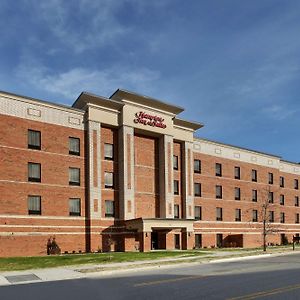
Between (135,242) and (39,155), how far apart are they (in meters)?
13.1

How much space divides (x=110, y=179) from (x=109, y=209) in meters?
3.02

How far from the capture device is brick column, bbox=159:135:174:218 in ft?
161

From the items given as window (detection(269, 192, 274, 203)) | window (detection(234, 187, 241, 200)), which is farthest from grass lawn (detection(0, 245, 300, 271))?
window (detection(269, 192, 274, 203))

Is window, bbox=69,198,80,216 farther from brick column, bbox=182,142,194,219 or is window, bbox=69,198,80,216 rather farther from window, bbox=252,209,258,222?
window, bbox=252,209,258,222

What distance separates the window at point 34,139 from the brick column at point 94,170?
16.7ft

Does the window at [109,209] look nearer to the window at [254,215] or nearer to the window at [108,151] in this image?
the window at [108,151]

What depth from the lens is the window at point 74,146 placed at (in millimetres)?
43469

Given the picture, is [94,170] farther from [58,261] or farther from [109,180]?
[58,261]

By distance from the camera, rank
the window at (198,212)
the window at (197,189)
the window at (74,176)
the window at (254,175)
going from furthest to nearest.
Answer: the window at (254,175)
the window at (197,189)
the window at (198,212)
the window at (74,176)

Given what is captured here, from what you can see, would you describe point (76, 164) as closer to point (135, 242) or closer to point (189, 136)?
point (135, 242)

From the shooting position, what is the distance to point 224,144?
2307 inches

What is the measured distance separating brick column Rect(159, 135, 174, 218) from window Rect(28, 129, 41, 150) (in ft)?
46.9

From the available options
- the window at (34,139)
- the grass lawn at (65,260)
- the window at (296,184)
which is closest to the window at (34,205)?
the window at (34,139)

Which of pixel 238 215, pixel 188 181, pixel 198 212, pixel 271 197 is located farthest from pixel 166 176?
pixel 271 197
